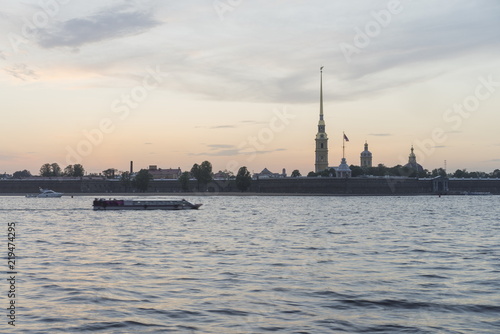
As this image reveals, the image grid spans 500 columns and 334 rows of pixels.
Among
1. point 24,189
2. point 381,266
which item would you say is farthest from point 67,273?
point 24,189

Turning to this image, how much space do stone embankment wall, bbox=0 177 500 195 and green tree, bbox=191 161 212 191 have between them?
8382 mm

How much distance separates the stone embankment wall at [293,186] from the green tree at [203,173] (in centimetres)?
838

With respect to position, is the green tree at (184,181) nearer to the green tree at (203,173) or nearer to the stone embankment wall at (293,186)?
the green tree at (203,173)

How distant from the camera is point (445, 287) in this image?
63.8 feet

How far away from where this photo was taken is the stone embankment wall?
557 ft

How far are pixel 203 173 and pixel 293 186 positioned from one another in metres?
23.9

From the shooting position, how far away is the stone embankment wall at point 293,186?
170 meters

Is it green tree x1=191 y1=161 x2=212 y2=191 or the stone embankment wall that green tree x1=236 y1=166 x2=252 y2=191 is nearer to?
green tree x1=191 y1=161 x2=212 y2=191

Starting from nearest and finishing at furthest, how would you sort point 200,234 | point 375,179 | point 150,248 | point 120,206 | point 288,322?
point 288,322
point 150,248
point 200,234
point 120,206
point 375,179

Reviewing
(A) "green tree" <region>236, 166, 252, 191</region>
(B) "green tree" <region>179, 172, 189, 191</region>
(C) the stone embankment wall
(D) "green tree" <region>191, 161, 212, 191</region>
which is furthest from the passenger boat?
(C) the stone embankment wall

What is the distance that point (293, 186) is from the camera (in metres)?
170

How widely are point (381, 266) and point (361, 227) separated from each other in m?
21.9

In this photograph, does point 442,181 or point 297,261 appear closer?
point 297,261

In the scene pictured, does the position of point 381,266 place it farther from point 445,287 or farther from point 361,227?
point 361,227
